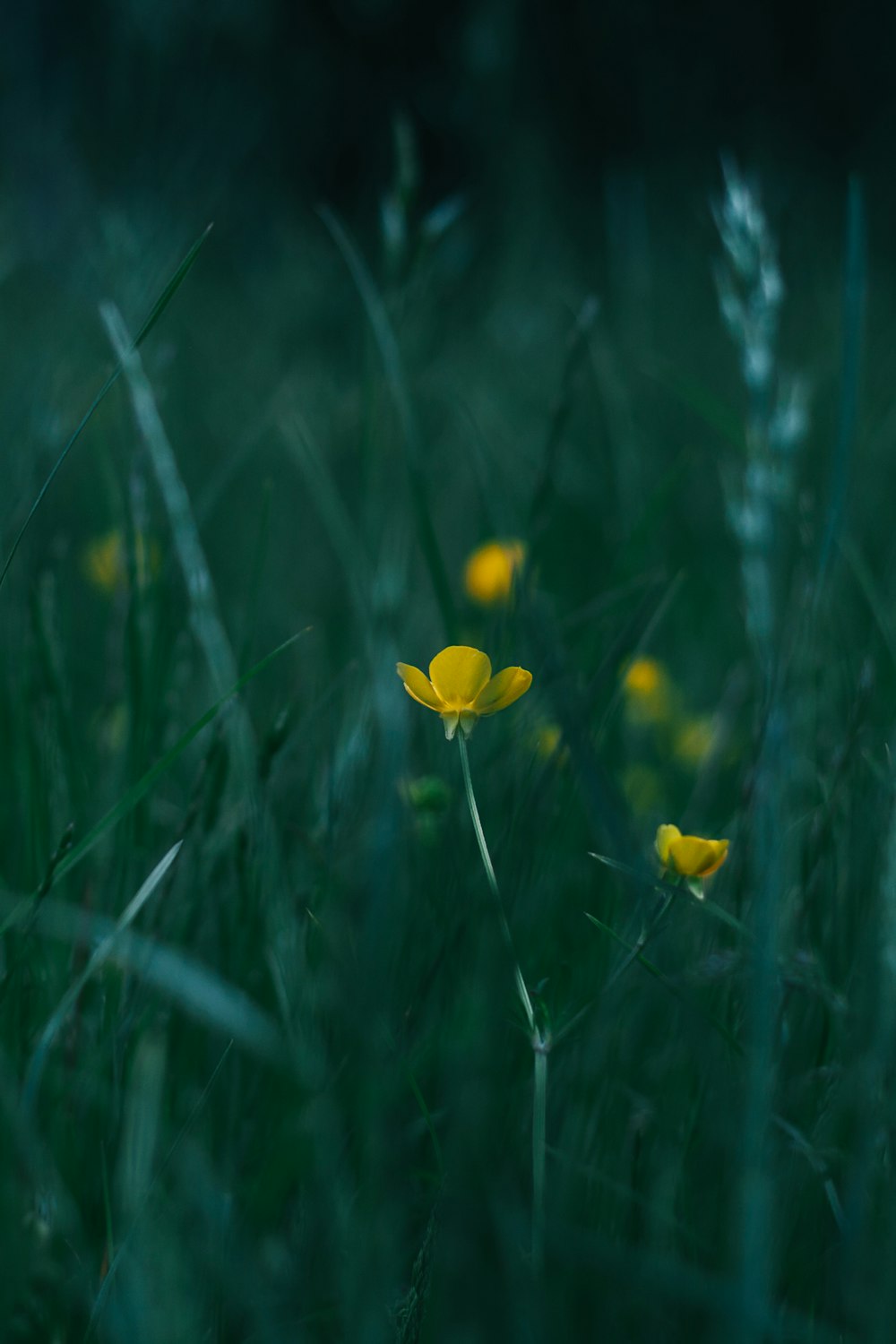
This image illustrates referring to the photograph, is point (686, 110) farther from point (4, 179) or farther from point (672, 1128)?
point (672, 1128)

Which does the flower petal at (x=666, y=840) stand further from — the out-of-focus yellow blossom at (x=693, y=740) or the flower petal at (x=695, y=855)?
the out-of-focus yellow blossom at (x=693, y=740)

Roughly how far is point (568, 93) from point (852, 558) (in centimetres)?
614

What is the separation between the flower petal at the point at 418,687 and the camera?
0.65m

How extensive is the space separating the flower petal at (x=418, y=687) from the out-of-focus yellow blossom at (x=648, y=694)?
547mm

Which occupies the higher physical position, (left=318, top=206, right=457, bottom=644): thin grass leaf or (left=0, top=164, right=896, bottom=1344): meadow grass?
(left=318, top=206, right=457, bottom=644): thin grass leaf

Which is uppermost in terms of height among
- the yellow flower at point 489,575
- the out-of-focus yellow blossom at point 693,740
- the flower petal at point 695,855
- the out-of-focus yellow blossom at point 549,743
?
the flower petal at point 695,855

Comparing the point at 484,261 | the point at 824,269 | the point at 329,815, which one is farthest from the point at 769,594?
the point at 484,261

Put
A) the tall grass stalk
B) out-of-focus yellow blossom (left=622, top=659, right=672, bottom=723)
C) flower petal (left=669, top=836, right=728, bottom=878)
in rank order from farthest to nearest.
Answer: out-of-focus yellow blossom (left=622, top=659, right=672, bottom=723)
flower petal (left=669, top=836, right=728, bottom=878)
the tall grass stalk

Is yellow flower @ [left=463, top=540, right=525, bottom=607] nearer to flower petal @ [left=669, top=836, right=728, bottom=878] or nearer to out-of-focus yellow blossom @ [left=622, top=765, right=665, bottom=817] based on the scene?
out-of-focus yellow blossom @ [left=622, top=765, right=665, bottom=817]

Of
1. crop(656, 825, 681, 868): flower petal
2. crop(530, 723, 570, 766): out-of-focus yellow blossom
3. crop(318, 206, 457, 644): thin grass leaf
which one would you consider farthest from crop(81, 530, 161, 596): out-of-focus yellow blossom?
crop(656, 825, 681, 868): flower petal

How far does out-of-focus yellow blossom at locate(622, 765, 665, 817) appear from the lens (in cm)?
128

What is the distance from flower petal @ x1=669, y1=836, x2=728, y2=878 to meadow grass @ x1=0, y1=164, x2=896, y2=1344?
23 millimetres

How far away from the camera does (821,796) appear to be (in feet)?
2.66

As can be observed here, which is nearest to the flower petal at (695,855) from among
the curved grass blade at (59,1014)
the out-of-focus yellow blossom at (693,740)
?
the curved grass blade at (59,1014)
